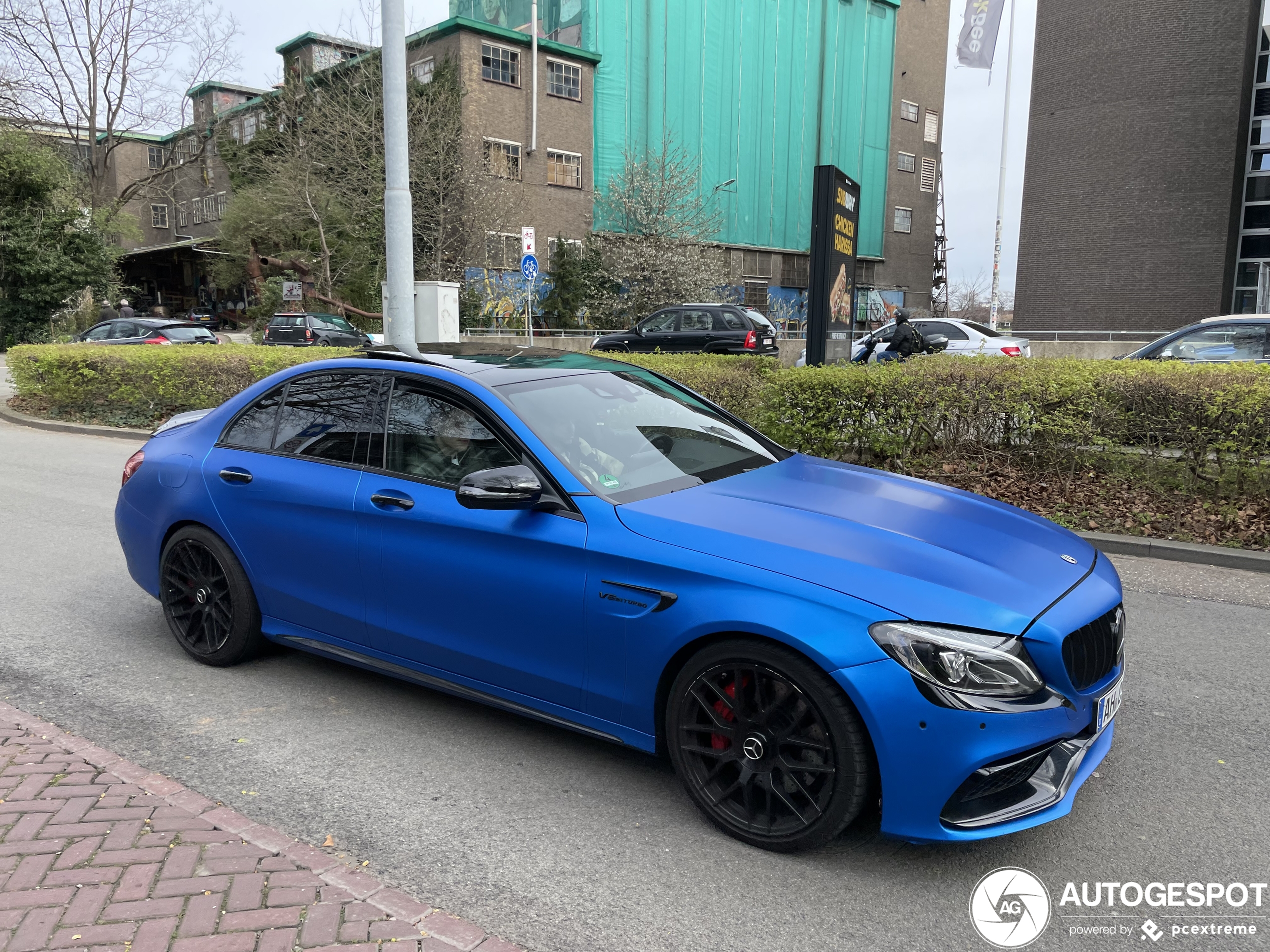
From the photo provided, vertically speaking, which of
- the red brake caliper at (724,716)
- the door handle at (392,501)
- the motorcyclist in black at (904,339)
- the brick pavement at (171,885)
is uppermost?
the motorcyclist in black at (904,339)

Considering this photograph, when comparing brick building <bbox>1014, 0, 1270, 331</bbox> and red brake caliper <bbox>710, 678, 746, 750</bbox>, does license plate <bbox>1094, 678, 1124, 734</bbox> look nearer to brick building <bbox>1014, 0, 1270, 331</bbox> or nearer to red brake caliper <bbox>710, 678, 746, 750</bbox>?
red brake caliper <bbox>710, 678, 746, 750</bbox>

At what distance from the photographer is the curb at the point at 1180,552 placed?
677 cm

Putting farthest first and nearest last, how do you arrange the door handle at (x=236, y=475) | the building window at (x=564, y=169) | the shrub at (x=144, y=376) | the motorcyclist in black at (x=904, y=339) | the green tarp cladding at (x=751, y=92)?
the green tarp cladding at (x=751, y=92) → the building window at (x=564, y=169) → the motorcyclist in black at (x=904, y=339) → the shrub at (x=144, y=376) → the door handle at (x=236, y=475)

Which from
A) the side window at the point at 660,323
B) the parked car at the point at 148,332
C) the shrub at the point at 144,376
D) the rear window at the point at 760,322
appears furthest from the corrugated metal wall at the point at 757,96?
the shrub at the point at 144,376

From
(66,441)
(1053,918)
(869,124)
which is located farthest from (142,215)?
(1053,918)

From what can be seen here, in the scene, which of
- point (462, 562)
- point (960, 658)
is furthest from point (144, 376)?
point (960, 658)

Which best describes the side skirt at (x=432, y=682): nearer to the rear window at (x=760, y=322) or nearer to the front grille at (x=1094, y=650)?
the front grille at (x=1094, y=650)

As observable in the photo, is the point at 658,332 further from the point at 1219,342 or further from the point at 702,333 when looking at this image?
the point at 1219,342

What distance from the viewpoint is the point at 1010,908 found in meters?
2.84

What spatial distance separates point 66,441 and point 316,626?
11.5 m

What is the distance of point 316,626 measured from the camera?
14.3 ft

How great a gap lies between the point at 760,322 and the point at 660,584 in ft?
63.9

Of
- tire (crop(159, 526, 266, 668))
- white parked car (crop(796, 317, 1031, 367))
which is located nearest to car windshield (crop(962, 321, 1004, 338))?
white parked car (crop(796, 317, 1031, 367))
